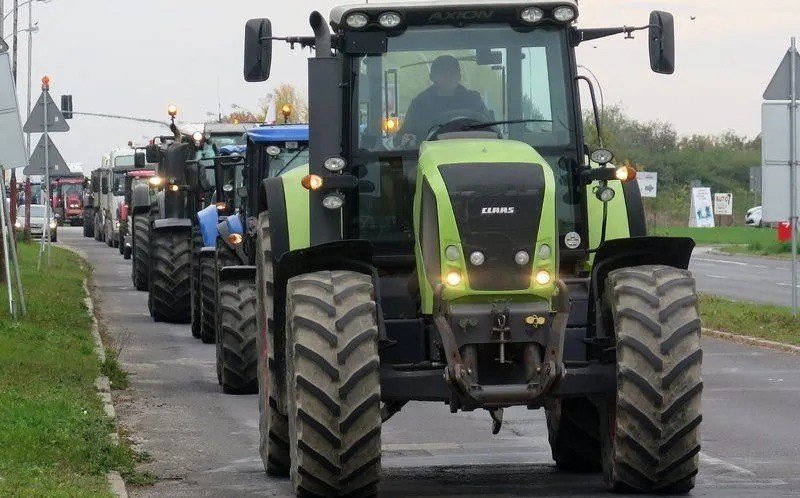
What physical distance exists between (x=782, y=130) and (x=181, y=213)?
1033 centimetres

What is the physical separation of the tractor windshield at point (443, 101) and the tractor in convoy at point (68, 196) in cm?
9153

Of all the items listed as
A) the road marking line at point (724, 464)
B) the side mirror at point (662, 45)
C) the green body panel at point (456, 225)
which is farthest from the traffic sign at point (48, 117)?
the green body panel at point (456, 225)

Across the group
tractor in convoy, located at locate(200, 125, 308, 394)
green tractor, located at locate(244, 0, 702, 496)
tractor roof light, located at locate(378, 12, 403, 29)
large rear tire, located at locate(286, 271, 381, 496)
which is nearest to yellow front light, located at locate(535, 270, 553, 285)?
green tractor, located at locate(244, 0, 702, 496)

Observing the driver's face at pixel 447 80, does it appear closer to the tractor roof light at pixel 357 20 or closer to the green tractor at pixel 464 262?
the green tractor at pixel 464 262

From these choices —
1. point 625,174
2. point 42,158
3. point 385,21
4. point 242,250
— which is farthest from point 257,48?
point 42,158

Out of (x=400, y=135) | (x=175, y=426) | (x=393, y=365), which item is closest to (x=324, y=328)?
(x=393, y=365)

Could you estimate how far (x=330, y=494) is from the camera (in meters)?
10.2

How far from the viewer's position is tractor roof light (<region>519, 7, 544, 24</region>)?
1128 cm

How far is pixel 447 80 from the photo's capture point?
11.2 meters

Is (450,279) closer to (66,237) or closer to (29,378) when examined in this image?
(29,378)

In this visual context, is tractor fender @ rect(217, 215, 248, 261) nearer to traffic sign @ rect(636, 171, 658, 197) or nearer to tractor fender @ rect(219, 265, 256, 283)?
tractor fender @ rect(219, 265, 256, 283)

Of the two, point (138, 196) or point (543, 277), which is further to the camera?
point (138, 196)

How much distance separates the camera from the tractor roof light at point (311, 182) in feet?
36.6

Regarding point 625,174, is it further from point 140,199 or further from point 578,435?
point 140,199
